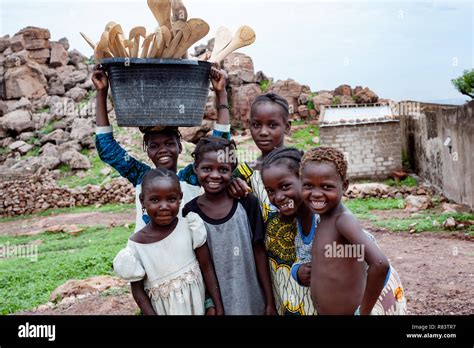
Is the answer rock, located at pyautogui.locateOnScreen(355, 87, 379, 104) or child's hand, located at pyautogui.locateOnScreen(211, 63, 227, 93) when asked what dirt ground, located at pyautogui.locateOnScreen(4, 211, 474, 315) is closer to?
child's hand, located at pyautogui.locateOnScreen(211, 63, 227, 93)

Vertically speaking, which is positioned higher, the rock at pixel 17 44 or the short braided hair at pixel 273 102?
the rock at pixel 17 44

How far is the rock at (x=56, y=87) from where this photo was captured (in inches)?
822

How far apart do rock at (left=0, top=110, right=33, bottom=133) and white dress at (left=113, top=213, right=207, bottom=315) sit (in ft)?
55.6

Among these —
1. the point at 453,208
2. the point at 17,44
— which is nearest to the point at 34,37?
the point at 17,44

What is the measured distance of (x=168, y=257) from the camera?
2576 mm

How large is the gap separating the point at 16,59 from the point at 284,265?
21.0 m

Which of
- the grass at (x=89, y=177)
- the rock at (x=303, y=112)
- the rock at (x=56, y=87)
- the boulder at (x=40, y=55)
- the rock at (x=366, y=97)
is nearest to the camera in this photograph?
the grass at (x=89, y=177)

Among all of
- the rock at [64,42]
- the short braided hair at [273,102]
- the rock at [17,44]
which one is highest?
the rock at [64,42]

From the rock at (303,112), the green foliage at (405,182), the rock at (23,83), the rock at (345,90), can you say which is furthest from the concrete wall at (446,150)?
the rock at (23,83)

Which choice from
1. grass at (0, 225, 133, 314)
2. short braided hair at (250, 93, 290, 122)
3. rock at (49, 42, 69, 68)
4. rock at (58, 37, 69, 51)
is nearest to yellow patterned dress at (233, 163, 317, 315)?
short braided hair at (250, 93, 290, 122)

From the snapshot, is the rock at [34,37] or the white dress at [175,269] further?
the rock at [34,37]

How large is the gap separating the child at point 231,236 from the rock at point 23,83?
19.7 m

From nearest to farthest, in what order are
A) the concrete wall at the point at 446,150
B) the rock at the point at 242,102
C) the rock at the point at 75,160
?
the concrete wall at the point at 446,150
the rock at the point at 75,160
the rock at the point at 242,102

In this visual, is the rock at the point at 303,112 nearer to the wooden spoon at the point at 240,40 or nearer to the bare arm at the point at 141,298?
the wooden spoon at the point at 240,40
